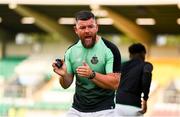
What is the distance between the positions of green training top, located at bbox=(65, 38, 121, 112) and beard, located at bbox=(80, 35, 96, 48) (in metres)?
0.06

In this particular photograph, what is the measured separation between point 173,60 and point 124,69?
1266 cm

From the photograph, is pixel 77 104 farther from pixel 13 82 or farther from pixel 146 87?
pixel 13 82

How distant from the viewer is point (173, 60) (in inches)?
774

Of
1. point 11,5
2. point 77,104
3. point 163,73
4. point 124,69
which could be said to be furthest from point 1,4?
point 77,104

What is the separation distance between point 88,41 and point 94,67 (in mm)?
243

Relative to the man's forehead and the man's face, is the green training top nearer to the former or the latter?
the man's face

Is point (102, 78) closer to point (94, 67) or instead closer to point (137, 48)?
point (94, 67)

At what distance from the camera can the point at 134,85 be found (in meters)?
7.07

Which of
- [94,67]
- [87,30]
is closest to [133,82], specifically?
[94,67]

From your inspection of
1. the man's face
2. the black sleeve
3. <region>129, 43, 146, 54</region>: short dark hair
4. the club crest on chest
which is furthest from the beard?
<region>129, 43, 146, 54</region>: short dark hair

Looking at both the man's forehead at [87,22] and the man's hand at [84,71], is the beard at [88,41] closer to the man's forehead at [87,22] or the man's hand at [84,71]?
the man's forehead at [87,22]

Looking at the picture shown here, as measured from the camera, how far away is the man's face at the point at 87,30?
4602mm

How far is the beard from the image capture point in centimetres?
466

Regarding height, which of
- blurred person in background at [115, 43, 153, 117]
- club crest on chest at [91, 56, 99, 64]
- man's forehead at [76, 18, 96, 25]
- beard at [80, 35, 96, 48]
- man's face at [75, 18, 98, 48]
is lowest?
blurred person in background at [115, 43, 153, 117]
